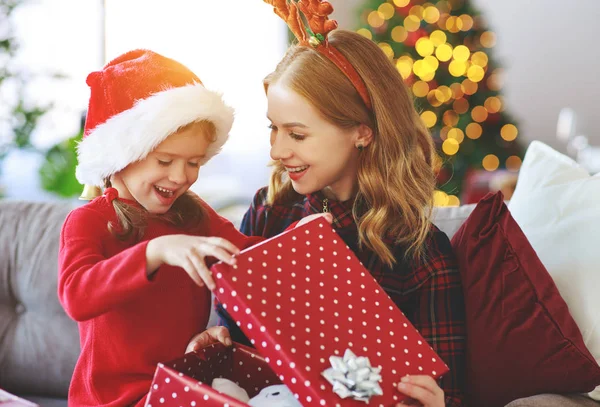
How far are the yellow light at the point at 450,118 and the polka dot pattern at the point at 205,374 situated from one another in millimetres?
3169

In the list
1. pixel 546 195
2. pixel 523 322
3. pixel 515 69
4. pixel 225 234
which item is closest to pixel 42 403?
pixel 225 234

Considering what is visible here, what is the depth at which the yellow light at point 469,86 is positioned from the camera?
4.10 m

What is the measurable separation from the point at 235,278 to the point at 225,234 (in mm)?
539

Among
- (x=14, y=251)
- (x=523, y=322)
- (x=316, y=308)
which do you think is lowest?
(x=14, y=251)

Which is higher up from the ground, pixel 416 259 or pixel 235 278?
pixel 235 278

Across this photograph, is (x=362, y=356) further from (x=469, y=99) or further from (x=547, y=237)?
(x=469, y=99)

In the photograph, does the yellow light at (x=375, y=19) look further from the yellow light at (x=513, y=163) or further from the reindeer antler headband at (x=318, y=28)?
the reindeer antler headband at (x=318, y=28)

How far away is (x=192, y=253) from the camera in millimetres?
1001

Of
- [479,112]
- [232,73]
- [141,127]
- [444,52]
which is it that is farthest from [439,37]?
[141,127]

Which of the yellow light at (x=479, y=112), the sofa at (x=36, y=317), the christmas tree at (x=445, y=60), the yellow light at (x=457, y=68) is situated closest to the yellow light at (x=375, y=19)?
the christmas tree at (x=445, y=60)

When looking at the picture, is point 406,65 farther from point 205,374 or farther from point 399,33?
point 205,374

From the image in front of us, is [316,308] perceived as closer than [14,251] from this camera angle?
Yes

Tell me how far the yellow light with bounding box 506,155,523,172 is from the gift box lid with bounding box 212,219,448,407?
347 centimetres

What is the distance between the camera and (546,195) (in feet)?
5.24
